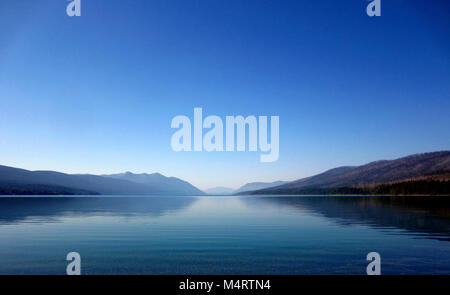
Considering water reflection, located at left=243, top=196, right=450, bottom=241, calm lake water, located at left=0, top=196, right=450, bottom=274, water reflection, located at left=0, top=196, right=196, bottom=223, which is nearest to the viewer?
calm lake water, located at left=0, top=196, right=450, bottom=274

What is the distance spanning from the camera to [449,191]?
614 feet

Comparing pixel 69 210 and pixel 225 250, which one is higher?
pixel 225 250

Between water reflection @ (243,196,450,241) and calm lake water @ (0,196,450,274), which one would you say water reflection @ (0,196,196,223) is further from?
water reflection @ (243,196,450,241)

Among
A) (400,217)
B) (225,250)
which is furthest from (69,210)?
(400,217)

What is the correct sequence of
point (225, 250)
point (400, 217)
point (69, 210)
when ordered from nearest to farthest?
1. point (225, 250)
2. point (400, 217)
3. point (69, 210)

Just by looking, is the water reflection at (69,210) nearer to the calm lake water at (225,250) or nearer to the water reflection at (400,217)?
the calm lake water at (225,250)

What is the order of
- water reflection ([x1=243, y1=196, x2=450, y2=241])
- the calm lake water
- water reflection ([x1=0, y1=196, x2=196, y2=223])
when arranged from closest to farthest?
the calm lake water < water reflection ([x1=243, y1=196, x2=450, y2=241]) < water reflection ([x1=0, y1=196, x2=196, y2=223])

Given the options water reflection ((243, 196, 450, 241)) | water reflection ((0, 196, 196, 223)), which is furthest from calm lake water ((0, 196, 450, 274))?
water reflection ((0, 196, 196, 223))

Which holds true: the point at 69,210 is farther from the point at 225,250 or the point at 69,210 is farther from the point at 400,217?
the point at 400,217

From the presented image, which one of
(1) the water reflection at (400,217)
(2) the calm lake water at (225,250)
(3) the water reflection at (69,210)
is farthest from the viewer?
(3) the water reflection at (69,210)

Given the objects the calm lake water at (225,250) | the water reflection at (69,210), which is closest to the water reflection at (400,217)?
the calm lake water at (225,250)
